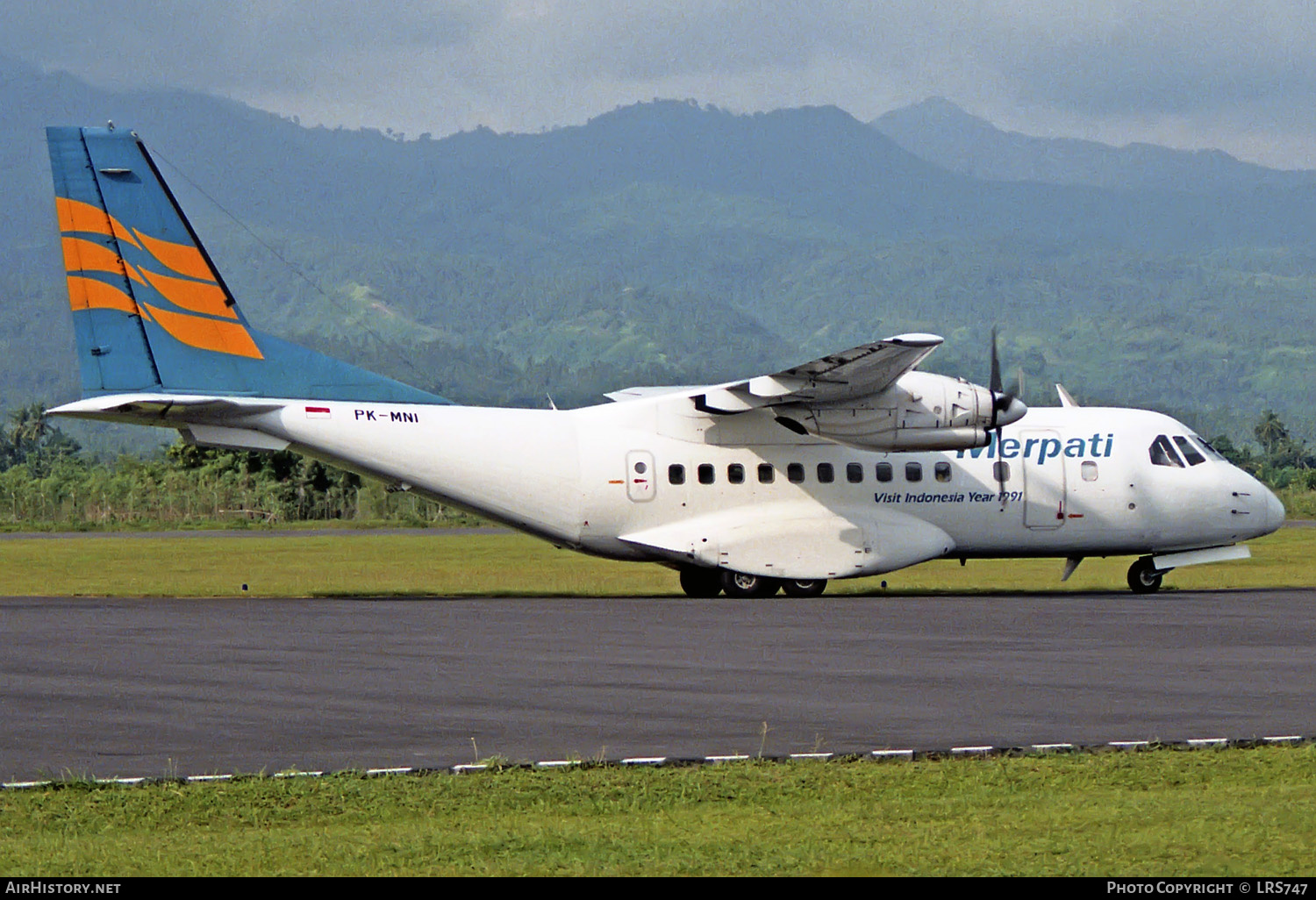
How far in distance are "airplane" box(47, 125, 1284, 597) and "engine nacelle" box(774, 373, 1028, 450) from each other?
0.11ft

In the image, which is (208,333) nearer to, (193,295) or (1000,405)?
(193,295)

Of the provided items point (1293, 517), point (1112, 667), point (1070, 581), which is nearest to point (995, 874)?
point (1112, 667)

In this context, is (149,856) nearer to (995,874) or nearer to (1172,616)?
(995,874)

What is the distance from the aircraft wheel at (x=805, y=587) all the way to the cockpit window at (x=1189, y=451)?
293 inches

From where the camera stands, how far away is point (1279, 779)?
1145 centimetres

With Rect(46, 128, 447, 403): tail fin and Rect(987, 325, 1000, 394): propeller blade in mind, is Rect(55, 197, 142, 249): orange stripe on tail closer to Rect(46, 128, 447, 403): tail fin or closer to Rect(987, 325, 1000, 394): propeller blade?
Rect(46, 128, 447, 403): tail fin

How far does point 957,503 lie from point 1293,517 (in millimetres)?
40377

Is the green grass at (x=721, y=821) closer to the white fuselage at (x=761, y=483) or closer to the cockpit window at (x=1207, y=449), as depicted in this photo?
the white fuselage at (x=761, y=483)


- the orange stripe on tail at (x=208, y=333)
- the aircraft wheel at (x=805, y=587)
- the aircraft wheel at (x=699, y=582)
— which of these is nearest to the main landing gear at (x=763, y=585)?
the aircraft wheel at (x=805, y=587)

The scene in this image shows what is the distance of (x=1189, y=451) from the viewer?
3262 centimetres

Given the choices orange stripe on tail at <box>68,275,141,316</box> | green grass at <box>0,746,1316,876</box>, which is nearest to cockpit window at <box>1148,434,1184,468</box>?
orange stripe on tail at <box>68,275,141,316</box>

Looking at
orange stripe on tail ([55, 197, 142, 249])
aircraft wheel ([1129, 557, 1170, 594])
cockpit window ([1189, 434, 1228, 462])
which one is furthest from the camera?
cockpit window ([1189, 434, 1228, 462])

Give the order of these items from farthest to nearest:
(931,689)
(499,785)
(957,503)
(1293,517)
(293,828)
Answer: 1. (1293,517)
2. (957,503)
3. (931,689)
4. (499,785)
5. (293,828)

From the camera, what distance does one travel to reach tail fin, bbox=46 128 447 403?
28.2 m
